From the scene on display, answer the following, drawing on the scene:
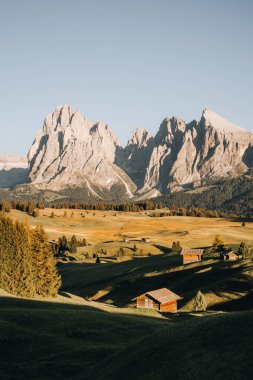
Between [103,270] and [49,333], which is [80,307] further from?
[103,270]

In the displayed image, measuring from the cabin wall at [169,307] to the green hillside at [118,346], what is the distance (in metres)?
29.0

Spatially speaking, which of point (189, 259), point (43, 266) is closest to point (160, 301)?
point (43, 266)

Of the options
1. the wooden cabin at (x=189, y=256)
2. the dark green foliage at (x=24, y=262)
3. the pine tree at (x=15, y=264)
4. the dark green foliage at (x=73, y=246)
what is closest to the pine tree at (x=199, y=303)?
the dark green foliage at (x=24, y=262)

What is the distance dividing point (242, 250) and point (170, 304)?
1904 inches

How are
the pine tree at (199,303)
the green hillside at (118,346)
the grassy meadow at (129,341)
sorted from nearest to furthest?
the green hillside at (118,346) → the grassy meadow at (129,341) → the pine tree at (199,303)

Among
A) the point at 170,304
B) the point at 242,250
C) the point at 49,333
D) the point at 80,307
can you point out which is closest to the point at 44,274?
the point at 80,307

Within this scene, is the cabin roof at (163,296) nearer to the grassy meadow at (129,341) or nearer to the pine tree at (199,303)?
the grassy meadow at (129,341)

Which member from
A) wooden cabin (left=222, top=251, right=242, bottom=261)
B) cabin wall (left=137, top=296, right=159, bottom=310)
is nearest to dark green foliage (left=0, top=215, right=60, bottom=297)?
cabin wall (left=137, top=296, right=159, bottom=310)

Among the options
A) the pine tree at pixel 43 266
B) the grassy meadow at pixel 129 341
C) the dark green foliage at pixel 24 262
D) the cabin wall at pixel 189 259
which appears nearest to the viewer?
the grassy meadow at pixel 129 341

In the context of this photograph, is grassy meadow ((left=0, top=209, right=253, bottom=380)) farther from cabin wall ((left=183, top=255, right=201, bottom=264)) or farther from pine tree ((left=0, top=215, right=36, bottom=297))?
cabin wall ((left=183, top=255, right=201, bottom=264))

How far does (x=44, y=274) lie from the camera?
244 feet

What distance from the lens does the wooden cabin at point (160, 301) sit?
79000mm

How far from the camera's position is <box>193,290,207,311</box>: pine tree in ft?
257

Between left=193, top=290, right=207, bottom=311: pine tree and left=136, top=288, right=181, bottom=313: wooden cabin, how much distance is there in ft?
10.3
